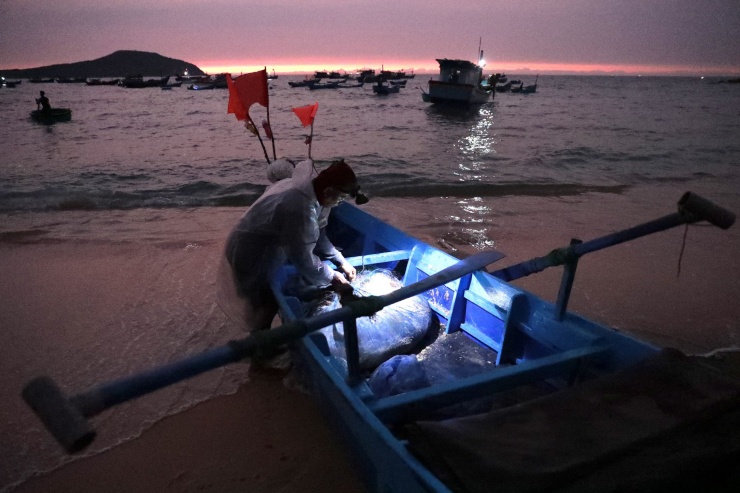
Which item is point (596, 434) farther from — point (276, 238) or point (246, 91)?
point (246, 91)

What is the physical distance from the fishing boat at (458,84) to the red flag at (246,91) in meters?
30.7

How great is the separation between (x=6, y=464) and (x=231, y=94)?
4.57m

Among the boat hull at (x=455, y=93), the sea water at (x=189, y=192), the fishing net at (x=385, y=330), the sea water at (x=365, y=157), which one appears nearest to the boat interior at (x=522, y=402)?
the fishing net at (x=385, y=330)

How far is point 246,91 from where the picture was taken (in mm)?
5668

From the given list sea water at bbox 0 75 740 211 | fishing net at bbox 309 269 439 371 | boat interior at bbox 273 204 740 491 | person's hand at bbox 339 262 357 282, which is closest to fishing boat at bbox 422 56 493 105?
sea water at bbox 0 75 740 211

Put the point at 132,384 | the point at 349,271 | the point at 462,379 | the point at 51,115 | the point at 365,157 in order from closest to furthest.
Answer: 1. the point at 132,384
2. the point at 462,379
3. the point at 349,271
4. the point at 365,157
5. the point at 51,115

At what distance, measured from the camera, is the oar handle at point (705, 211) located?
222cm

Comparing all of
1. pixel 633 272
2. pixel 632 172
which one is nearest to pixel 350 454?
pixel 633 272

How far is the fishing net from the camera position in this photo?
3629mm

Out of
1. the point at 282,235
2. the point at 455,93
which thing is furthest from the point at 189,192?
the point at 455,93

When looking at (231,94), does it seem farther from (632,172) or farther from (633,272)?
(632,172)

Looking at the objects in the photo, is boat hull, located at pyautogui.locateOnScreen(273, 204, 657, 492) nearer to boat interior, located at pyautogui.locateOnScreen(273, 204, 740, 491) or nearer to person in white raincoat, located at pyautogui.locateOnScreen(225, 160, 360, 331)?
boat interior, located at pyautogui.locateOnScreen(273, 204, 740, 491)

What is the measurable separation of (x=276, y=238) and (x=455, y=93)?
33.7 meters

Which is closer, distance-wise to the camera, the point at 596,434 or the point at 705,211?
the point at 596,434
